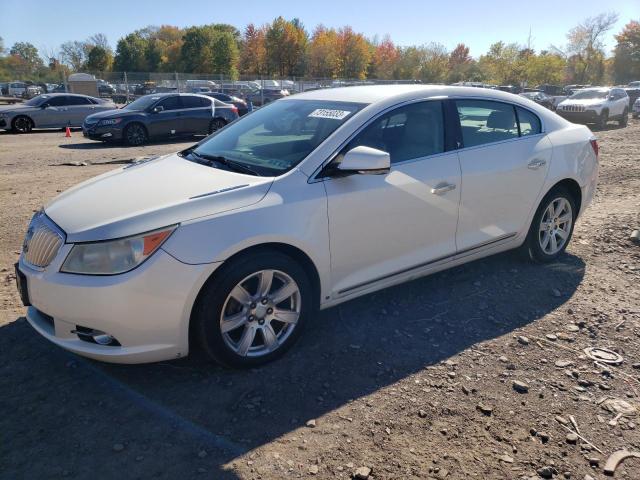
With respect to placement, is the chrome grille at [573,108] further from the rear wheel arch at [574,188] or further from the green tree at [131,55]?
the green tree at [131,55]

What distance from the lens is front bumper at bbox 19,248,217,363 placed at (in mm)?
2766

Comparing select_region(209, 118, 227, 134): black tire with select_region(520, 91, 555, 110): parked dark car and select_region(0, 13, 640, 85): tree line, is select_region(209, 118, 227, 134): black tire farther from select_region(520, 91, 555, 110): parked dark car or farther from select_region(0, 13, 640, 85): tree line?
select_region(0, 13, 640, 85): tree line

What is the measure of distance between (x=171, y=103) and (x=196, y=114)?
807 millimetres

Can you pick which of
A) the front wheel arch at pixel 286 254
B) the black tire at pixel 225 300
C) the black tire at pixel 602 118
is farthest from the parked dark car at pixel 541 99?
the black tire at pixel 225 300

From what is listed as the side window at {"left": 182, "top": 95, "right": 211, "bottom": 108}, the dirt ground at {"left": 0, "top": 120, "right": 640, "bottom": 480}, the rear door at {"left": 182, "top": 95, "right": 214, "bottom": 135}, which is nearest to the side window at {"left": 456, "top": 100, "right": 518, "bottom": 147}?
the dirt ground at {"left": 0, "top": 120, "right": 640, "bottom": 480}

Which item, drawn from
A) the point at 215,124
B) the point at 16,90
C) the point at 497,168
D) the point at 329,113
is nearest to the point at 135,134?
the point at 215,124

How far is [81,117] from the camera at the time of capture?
744 inches

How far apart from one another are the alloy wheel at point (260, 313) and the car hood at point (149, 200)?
0.50 m

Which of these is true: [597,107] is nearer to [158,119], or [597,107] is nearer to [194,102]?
[194,102]

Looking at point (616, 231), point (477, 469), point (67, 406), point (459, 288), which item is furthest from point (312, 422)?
point (616, 231)

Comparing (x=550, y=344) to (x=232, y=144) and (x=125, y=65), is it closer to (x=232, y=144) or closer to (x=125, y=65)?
(x=232, y=144)

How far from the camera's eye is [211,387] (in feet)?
10.1

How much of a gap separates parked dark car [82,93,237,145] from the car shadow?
39.7 feet

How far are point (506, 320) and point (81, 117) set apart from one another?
1876 cm
